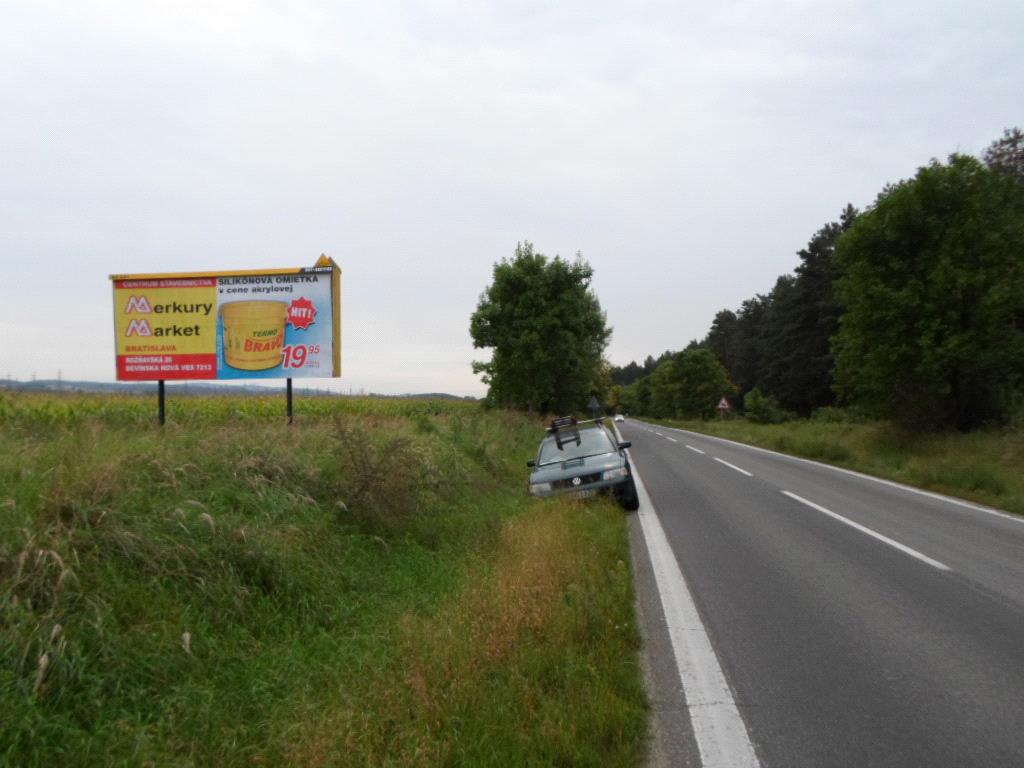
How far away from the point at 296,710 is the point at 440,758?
3.11 feet

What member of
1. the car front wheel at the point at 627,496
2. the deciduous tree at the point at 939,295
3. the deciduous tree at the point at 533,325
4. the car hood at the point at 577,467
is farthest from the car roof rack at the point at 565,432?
the deciduous tree at the point at 533,325

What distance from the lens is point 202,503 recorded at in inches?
228

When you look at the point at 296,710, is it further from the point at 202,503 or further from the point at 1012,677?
the point at 1012,677

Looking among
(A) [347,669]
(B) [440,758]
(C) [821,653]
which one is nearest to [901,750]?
(C) [821,653]

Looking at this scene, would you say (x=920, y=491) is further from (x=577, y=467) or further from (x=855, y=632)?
(x=855, y=632)

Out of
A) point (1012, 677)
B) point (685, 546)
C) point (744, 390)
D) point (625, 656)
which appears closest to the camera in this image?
point (1012, 677)

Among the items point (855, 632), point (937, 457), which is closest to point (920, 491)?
point (937, 457)

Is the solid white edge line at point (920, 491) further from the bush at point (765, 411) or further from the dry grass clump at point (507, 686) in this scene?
the bush at point (765, 411)

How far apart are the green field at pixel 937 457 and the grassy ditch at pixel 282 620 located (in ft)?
29.0

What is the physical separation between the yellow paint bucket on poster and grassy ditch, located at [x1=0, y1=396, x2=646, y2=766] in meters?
4.08

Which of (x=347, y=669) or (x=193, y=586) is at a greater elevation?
(x=193, y=586)

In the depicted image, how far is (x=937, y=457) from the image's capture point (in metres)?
17.1

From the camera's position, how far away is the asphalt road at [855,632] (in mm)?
3352

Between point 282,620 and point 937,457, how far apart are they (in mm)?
17659
